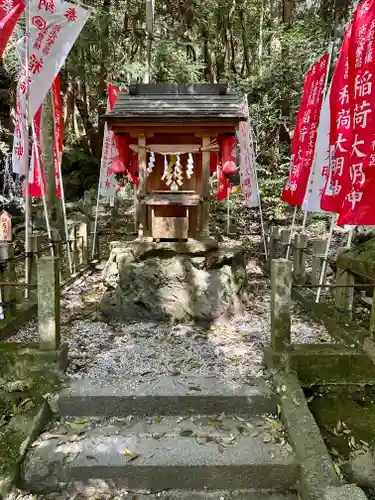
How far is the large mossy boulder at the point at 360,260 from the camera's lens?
4.93 metres

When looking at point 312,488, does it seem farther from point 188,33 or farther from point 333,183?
Result: point 188,33

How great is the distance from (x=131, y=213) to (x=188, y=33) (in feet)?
27.8

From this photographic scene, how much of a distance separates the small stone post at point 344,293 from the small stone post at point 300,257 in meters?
1.85

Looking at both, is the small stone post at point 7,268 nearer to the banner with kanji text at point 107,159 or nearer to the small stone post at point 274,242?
the banner with kanji text at point 107,159

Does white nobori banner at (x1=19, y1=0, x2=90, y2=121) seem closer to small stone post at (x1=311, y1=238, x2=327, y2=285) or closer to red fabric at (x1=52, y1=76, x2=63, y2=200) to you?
red fabric at (x1=52, y1=76, x2=63, y2=200)

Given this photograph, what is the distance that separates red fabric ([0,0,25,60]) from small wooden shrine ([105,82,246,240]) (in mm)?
1842

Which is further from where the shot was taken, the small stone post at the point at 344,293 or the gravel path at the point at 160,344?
the small stone post at the point at 344,293

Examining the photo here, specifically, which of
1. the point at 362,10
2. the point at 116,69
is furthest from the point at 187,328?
the point at 116,69

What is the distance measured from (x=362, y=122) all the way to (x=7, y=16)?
483cm

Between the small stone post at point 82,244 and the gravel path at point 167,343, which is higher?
the small stone post at point 82,244

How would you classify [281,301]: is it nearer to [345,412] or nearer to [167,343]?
[345,412]

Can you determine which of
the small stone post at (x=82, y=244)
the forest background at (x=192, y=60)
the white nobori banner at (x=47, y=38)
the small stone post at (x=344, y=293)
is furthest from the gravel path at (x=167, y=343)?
the forest background at (x=192, y=60)

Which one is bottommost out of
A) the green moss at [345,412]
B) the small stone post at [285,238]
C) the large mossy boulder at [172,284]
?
the green moss at [345,412]

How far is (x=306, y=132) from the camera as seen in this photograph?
6.93 meters
